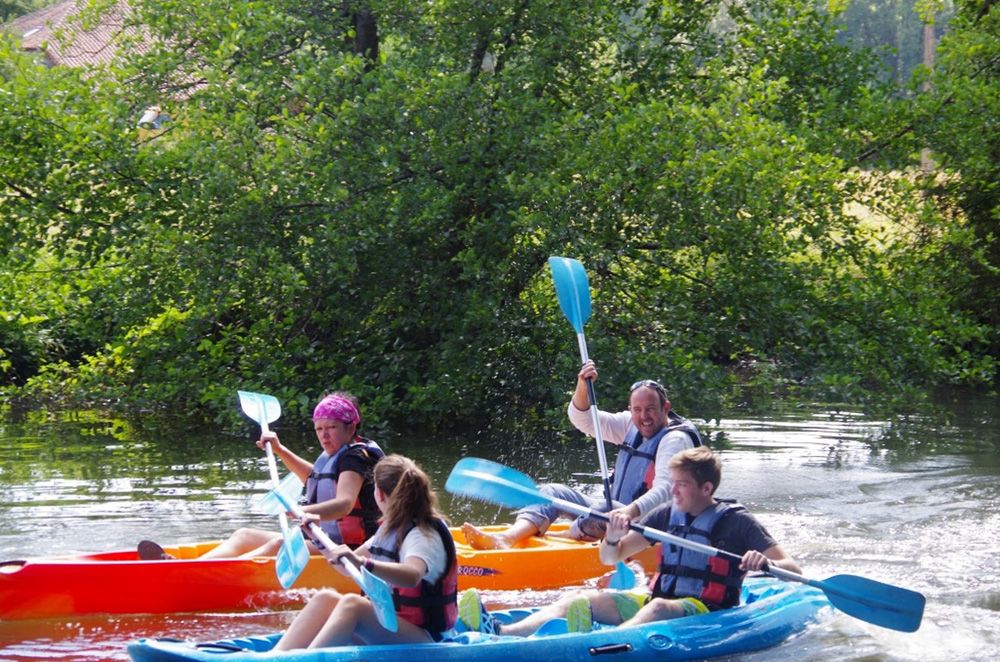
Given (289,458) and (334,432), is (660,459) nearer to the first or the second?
(334,432)

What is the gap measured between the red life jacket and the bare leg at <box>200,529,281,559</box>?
1.82 m

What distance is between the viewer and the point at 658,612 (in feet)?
16.7

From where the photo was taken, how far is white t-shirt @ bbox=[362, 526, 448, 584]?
14.3 ft

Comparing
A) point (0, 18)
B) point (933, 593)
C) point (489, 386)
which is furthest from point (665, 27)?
point (0, 18)

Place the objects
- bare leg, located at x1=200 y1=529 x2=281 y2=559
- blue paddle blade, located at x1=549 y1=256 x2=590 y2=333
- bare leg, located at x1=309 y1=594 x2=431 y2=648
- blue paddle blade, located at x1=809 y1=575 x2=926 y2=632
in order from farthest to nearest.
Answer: blue paddle blade, located at x1=549 y1=256 x2=590 y2=333 → bare leg, located at x1=200 y1=529 x2=281 y2=559 → blue paddle blade, located at x1=809 y1=575 x2=926 y2=632 → bare leg, located at x1=309 y1=594 x2=431 y2=648

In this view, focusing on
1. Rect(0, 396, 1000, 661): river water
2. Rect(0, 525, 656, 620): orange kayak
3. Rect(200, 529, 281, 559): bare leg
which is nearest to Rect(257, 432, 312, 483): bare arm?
Rect(200, 529, 281, 559): bare leg

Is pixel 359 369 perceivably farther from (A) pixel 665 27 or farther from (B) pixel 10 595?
(B) pixel 10 595

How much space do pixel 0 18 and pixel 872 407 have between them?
19758 mm

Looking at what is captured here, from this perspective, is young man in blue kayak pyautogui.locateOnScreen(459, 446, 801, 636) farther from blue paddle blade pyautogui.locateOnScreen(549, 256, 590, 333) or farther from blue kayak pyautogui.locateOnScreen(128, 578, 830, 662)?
blue paddle blade pyautogui.locateOnScreen(549, 256, 590, 333)

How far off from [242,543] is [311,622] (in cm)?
173

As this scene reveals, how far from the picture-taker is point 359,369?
10.6 m

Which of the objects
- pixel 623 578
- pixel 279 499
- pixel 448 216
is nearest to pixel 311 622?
pixel 279 499

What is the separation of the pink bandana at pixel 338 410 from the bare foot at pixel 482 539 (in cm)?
106

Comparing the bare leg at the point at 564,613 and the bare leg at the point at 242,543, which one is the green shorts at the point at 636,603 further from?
the bare leg at the point at 242,543
